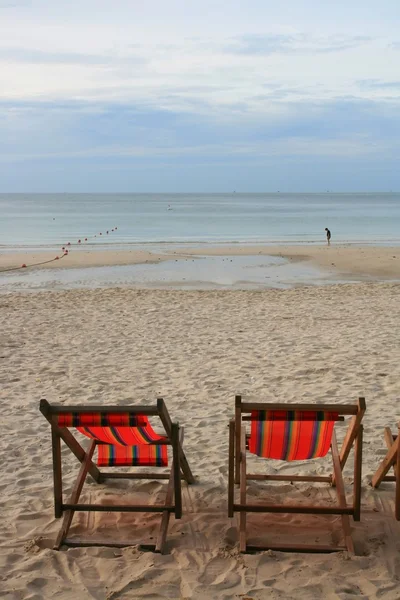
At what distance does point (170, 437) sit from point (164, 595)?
0.81 metres

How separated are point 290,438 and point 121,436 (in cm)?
97

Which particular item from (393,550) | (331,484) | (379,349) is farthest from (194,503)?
(379,349)

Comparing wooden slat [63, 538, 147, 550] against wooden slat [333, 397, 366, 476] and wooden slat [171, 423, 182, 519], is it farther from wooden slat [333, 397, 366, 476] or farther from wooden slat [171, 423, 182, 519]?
wooden slat [333, 397, 366, 476]

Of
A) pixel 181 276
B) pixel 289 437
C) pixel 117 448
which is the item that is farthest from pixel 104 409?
pixel 181 276

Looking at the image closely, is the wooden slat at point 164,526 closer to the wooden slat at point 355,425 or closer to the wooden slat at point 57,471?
the wooden slat at point 57,471

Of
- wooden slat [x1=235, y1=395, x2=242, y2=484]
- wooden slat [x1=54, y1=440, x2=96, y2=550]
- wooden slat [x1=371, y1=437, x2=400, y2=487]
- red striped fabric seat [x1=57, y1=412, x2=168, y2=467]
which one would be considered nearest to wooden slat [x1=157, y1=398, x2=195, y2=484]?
red striped fabric seat [x1=57, y1=412, x2=168, y2=467]

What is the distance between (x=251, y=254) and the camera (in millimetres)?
25750

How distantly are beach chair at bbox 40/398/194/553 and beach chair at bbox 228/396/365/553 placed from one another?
366 millimetres

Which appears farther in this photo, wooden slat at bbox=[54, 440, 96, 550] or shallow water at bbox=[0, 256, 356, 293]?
shallow water at bbox=[0, 256, 356, 293]

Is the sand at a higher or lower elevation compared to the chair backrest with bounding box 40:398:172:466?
lower

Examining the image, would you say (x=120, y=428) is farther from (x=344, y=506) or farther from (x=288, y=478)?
(x=344, y=506)

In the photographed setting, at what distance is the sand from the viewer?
10.6 feet

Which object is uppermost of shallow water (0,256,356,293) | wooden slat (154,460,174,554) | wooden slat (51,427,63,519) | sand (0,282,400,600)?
wooden slat (51,427,63,519)

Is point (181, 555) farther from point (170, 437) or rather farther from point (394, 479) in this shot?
point (394, 479)
